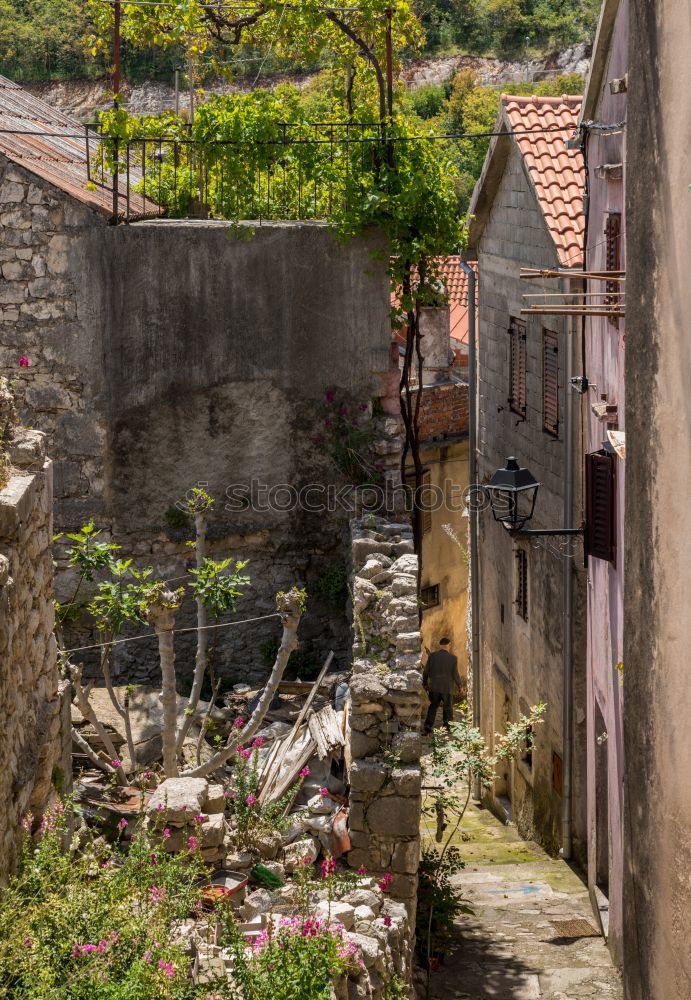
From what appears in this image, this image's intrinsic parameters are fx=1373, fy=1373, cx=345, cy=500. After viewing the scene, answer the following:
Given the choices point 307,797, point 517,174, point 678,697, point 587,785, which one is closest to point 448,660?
point 587,785

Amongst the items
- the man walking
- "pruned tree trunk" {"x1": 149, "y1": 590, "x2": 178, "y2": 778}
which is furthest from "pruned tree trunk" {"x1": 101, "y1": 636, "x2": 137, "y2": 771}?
the man walking

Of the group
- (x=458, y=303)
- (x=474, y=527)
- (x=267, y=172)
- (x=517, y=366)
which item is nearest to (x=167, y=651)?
(x=267, y=172)

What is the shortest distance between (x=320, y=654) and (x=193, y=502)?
2.54 metres

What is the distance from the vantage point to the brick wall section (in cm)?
2102

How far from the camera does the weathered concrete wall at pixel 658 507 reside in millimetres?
5652

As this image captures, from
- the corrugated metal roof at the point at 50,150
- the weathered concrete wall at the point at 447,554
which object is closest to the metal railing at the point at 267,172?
the corrugated metal roof at the point at 50,150

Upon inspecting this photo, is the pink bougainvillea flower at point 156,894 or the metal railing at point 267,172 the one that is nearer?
the pink bougainvillea flower at point 156,894

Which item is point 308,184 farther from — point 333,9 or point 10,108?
point 10,108

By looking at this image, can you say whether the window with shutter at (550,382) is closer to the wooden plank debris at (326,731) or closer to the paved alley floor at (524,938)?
the paved alley floor at (524,938)

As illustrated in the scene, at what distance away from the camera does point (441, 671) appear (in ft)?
53.7

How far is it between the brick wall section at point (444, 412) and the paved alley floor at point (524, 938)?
7.91 meters

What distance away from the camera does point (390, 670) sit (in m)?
9.40

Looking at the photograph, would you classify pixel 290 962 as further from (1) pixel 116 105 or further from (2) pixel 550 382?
(2) pixel 550 382

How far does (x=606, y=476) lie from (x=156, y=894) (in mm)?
5678
